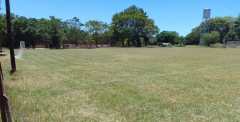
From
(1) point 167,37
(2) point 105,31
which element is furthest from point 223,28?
(2) point 105,31

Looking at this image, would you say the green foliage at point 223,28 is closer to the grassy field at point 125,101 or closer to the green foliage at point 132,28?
the green foliage at point 132,28

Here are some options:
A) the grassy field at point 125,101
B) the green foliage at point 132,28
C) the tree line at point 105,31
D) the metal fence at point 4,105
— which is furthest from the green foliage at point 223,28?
the metal fence at point 4,105

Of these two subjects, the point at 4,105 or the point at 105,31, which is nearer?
the point at 4,105

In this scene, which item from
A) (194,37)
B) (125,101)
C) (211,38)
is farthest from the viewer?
(194,37)

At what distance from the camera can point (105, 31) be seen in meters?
86.1

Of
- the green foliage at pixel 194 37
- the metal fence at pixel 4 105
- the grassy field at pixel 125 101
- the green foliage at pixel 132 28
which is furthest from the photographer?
the green foliage at pixel 194 37

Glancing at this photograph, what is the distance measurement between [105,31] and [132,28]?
7.38 meters

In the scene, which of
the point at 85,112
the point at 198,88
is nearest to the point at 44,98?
the point at 85,112

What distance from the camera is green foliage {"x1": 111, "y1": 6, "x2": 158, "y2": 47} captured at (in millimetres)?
82875

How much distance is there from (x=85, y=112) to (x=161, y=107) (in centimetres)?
153

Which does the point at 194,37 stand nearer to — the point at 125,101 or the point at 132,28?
the point at 132,28

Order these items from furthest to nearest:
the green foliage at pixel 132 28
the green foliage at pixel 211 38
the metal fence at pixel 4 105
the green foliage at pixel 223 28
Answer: the green foliage at pixel 223 28 < the green foliage at pixel 211 38 < the green foliage at pixel 132 28 < the metal fence at pixel 4 105

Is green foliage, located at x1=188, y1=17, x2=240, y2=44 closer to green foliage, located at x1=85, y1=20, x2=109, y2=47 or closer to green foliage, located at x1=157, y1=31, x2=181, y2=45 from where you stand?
green foliage, located at x1=157, y1=31, x2=181, y2=45

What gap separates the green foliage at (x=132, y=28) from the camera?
82.9 m
